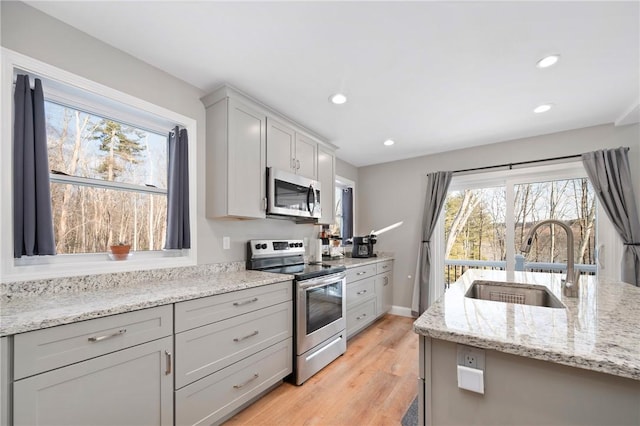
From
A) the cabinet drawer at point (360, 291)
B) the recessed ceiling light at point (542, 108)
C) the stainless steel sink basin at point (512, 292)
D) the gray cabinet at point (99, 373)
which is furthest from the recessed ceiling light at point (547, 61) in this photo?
the gray cabinet at point (99, 373)

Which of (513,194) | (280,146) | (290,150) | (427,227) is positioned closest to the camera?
(280,146)

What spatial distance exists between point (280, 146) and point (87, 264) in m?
1.77

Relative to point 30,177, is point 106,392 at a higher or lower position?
lower

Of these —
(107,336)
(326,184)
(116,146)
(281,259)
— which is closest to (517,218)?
(326,184)

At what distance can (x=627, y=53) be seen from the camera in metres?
1.77

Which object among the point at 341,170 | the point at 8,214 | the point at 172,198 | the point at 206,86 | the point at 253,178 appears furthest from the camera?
the point at 341,170

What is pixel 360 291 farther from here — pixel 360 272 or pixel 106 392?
pixel 106 392

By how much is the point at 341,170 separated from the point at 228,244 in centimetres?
244

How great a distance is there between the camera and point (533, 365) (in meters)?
0.82

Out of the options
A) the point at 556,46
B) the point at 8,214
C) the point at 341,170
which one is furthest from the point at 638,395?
the point at 341,170

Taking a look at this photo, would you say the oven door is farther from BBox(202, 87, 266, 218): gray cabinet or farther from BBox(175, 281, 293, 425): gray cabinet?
BBox(202, 87, 266, 218): gray cabinet

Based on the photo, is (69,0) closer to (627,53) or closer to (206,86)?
(206,86)

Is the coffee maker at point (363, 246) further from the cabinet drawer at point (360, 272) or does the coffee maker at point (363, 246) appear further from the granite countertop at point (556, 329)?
the granite countertop at point (556, 329)

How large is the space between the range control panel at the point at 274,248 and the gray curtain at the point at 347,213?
4.93 feet
